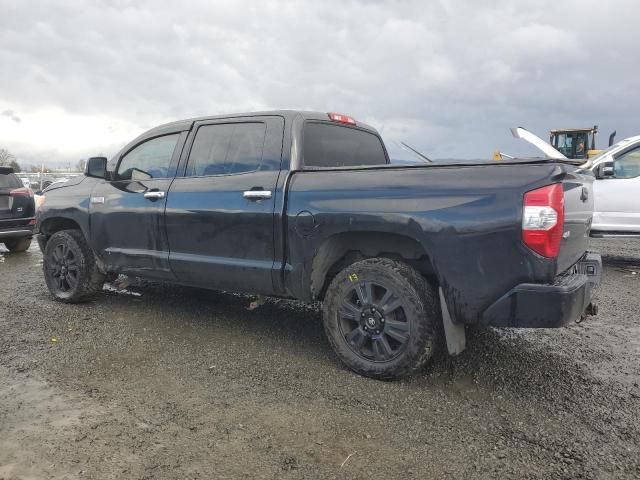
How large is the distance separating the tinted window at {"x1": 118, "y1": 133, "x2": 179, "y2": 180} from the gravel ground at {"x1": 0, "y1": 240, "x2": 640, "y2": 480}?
1.41 meters

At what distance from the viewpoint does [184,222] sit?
14.1ft

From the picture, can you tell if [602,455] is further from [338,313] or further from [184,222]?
[184,222]

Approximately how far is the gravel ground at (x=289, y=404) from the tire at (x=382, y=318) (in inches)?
6.3

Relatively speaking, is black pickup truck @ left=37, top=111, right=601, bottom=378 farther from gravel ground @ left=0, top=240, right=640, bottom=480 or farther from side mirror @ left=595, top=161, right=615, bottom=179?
side mirror @ left=595, top=161, right=615, bottom=179

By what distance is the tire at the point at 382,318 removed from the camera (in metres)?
3.26

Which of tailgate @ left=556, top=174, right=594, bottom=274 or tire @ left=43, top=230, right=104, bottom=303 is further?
tire @ left=43, top=230, right=104, bottom=303

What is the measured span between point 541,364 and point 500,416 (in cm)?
106

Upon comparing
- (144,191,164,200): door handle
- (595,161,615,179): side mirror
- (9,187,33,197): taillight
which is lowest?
(9,187,33,197): taillight

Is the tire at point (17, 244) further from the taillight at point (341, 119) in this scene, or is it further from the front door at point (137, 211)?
the taillight at point (341, 119)

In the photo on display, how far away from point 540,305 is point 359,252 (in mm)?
1306

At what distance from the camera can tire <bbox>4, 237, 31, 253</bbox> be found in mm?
9664

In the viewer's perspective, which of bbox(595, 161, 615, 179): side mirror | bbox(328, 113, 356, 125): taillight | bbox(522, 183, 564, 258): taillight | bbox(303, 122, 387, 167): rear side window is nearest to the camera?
bbox(522, 183, 564, 258): taillight

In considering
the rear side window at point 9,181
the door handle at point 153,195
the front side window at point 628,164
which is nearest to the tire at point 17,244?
the rear side window at point 9,181

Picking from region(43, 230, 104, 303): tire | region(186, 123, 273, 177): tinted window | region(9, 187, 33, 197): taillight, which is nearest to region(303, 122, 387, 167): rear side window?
region(186, 123, 273, 177): tinted window
